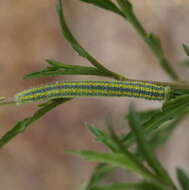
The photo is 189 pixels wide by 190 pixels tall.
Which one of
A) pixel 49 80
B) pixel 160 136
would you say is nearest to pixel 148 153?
pixel 160 136

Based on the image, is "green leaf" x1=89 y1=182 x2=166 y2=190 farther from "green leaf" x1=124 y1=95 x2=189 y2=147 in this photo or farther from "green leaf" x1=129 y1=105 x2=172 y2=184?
"green leaf" x1=124 y1=95 x2=189 y2=147

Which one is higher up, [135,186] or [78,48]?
[78,48]

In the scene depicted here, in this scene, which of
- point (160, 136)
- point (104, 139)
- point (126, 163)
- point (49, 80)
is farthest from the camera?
point (49, 80)

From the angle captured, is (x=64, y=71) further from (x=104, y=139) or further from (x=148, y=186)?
(x=148, y=186)

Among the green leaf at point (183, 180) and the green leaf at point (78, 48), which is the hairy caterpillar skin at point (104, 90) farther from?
the green leaf at point (183, 180)

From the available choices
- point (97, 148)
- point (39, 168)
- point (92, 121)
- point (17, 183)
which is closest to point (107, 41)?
point (92, 121)

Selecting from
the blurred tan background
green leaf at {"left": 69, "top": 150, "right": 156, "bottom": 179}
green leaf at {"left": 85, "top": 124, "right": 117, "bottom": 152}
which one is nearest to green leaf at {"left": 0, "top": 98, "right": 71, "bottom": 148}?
green leaf at {"left": 85, "top": 124, "right": 117, "bottom": 152}

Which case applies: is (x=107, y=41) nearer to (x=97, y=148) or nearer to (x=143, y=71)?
(x=143, y=71)

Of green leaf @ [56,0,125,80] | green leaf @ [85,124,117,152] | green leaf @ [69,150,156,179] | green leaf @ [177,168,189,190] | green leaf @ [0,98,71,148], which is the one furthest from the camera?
green leaf @ [177,168,189,190]
